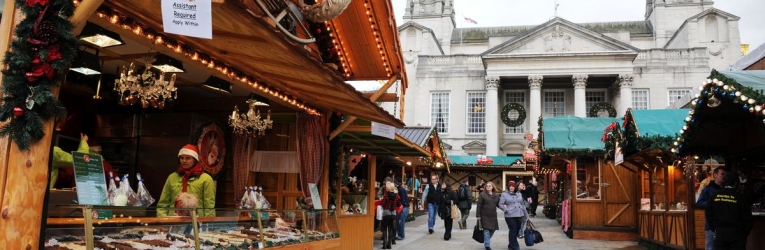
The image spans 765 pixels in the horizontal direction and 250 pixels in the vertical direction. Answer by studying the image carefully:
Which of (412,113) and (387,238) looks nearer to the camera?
(387,238)

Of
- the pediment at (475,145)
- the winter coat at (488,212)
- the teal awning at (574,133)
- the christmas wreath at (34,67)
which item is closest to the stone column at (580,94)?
the pediment at (475,145)

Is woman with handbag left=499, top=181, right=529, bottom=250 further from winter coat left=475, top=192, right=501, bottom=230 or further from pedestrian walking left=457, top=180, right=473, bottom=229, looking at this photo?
pedestrian walking left=457, top=180, right=473, bottom=229

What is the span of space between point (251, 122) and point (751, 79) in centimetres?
686

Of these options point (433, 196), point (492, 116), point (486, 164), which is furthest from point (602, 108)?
point (433, 196)

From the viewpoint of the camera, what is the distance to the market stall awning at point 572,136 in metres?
17.0

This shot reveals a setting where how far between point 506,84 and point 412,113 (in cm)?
799

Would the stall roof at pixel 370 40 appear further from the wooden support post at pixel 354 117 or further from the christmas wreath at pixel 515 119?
the christmas wreath at pixel 515 119

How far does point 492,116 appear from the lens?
43625 mm

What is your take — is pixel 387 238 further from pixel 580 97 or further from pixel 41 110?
pixel 580 97

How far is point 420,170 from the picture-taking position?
97.6ft

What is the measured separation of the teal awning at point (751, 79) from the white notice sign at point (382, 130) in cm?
490

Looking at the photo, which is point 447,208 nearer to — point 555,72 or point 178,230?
point 178,230

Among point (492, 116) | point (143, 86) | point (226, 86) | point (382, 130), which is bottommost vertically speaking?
point (382, 130)

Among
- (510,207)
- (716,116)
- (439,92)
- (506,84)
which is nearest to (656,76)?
(506,84)
